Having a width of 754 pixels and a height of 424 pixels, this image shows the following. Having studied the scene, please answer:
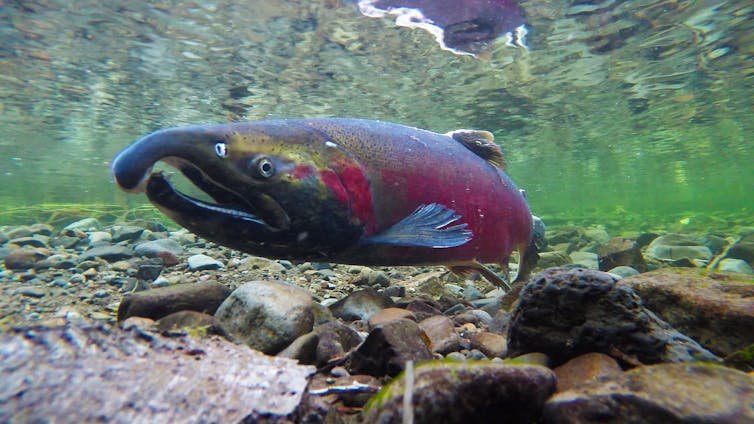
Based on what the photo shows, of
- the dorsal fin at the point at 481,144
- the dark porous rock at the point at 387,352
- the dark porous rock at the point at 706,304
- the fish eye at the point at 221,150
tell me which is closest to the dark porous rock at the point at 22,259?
the fish eye at the point at 221,150

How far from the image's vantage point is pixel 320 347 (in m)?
2.11

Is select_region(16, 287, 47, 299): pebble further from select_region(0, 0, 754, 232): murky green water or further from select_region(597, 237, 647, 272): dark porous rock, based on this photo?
select_region(0, 0, 754, 232): murky green water

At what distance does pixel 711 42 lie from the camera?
12.0 m

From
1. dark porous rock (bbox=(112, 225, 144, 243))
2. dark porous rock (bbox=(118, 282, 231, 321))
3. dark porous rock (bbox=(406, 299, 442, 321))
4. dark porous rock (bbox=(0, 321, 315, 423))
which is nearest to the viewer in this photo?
dark porous rock (bbox=(0, 321, 315, 423))

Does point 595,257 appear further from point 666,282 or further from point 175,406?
point 175,406

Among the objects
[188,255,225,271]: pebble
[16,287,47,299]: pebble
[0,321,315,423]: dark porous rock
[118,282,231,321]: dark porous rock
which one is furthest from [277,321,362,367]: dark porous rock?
[16,287,47,299]: pebble

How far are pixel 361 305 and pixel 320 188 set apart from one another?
109cm

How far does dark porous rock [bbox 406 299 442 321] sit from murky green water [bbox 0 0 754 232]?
779 centimetres

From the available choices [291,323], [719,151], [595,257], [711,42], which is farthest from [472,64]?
[719,151]

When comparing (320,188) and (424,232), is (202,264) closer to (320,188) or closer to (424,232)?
(320,188)

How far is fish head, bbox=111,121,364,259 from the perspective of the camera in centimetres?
205

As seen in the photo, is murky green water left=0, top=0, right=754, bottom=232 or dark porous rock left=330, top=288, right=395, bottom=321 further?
murky green water left=0, top=0, right=754, bottom=232

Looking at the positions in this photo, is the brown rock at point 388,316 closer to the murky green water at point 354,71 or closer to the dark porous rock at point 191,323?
the dark porous rock at point 191,323

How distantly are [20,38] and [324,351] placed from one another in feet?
42.4
